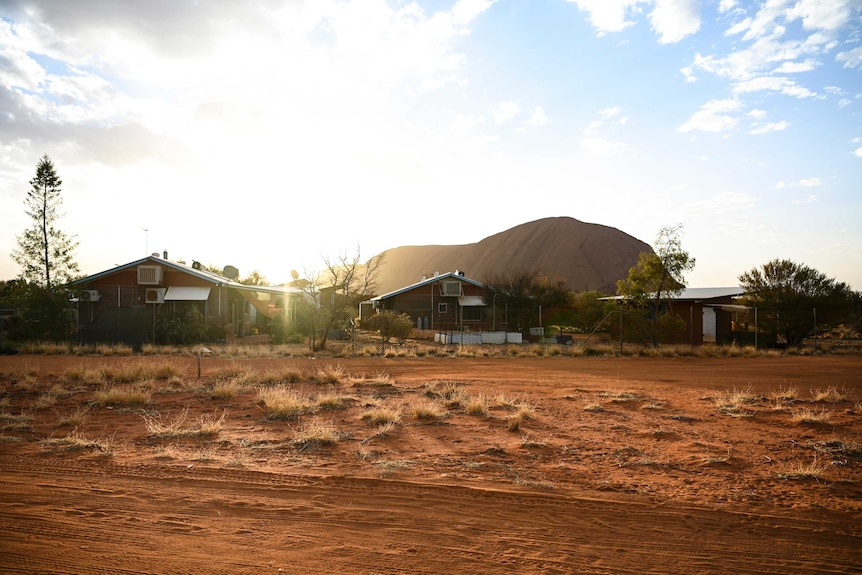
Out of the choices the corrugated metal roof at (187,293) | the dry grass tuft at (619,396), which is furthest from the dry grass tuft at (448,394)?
the corrugated metal roof at (187,293)

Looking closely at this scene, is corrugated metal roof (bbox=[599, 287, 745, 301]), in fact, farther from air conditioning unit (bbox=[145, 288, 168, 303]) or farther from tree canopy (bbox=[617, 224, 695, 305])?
air conditioning unit (bbox=[145, 288, 168, 303])

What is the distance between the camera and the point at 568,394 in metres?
12.7

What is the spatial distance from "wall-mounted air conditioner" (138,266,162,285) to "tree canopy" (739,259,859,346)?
1393 inches

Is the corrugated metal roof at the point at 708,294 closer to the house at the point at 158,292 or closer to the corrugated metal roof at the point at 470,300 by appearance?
the corrugated metal roof at the point at 470,300

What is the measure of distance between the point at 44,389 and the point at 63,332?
17.1m

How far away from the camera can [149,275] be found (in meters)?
35.4

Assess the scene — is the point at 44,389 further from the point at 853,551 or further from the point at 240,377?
the point at 853,551

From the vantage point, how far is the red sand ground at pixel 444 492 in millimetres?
4371

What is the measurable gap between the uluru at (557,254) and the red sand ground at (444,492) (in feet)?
252

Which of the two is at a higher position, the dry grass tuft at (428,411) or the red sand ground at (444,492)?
the dry grass tuft at (428,411)

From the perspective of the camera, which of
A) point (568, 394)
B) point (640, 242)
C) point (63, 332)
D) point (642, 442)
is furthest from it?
point (640, 242)

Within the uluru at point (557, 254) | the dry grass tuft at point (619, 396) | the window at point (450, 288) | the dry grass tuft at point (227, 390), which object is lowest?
the dry grass tuft at point (619, 396)

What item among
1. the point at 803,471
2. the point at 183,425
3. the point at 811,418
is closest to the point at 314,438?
the point at 183,425

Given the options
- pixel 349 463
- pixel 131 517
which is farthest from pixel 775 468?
pixel 131 517
